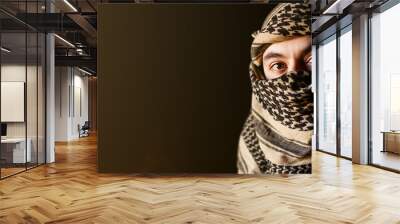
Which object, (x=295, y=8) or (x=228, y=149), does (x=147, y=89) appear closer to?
(x=228, y=149)

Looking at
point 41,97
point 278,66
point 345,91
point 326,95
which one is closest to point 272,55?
point 278,66

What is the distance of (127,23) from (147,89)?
1.13m

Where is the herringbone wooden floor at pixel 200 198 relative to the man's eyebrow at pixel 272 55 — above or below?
below

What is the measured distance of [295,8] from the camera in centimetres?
620

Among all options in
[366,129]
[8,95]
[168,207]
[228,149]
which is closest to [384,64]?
[366,129]

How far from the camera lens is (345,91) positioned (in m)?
9.23

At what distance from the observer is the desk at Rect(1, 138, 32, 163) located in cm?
685

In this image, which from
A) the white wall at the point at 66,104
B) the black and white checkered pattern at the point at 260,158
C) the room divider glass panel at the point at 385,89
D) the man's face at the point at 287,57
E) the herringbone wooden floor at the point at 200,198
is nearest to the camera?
the herringbone wooden floor at the point at 200,198

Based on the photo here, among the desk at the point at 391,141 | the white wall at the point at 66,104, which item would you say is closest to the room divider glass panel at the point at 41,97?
the desk at the point at 391,141

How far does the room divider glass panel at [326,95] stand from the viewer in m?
10.0

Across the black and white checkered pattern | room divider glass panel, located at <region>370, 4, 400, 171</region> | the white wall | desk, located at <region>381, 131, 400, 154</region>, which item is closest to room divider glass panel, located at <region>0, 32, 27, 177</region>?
the black and white checkered pattern

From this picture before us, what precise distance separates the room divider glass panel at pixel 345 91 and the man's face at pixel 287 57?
302 cm

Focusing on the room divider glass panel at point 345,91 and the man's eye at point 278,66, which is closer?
the man's eye at point 278,66

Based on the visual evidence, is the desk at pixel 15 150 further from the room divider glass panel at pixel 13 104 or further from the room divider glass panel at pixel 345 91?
the room divider glass panel at pixel 345 91
